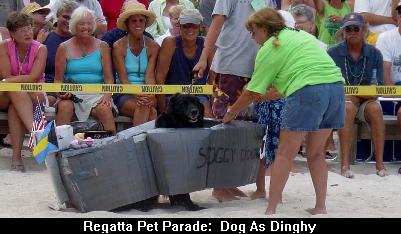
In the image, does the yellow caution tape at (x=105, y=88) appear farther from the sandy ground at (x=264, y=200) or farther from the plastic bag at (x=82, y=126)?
the sandy ground at (x=264, y=200)

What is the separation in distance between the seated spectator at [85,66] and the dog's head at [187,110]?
6.50 ft

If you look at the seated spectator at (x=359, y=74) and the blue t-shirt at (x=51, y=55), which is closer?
the seated spectator at (x=359, y=74)

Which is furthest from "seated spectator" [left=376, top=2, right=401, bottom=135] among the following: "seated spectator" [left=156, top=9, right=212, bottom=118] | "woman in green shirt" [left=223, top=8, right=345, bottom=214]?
"woman in green shirt" [left=223, top=8, right=345, bottom=214]

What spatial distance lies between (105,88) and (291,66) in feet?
9.17

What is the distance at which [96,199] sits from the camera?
605 cm

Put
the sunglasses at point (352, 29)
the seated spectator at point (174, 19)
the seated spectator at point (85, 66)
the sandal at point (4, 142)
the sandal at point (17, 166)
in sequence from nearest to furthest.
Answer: the sandal at point (17, 166) → the seated spectator at point (85, 66) → the sunglasses at point (352, 29) → the sandal at point (4, 142) → the seated spectator at point (174, 19)

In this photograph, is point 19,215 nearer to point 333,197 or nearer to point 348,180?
point 333,197

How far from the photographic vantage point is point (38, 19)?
958 cm

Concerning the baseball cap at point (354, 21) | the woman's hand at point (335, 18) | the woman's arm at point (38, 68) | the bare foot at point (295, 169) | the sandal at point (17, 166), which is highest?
the woman's hand at point (335, 18)

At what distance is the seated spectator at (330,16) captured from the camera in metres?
9.46

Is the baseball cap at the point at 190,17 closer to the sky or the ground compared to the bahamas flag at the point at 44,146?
closer to the sky

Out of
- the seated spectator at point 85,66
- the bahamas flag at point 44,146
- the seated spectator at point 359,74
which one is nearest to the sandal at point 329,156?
the seated spectator at point 359,74

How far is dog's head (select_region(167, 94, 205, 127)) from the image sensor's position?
245 inches

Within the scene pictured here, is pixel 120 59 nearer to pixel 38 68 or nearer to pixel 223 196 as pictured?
pixel 38 68
